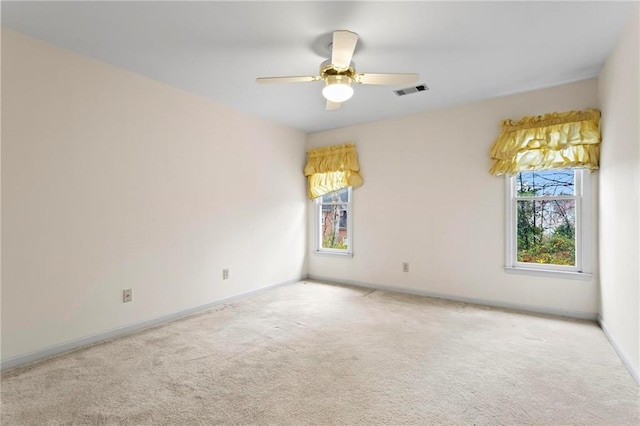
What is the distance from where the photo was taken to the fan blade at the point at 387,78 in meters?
2.44

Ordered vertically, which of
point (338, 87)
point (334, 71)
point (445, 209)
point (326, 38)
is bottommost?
point (445, 209)

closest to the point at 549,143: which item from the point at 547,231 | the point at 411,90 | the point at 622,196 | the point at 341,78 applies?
the point at 547,231

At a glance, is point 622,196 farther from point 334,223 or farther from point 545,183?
point 334,223

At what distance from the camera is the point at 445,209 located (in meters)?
4.09

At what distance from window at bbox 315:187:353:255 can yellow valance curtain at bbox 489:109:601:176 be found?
214 cm

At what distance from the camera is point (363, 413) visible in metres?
1.77

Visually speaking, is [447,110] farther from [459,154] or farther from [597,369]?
[597,369]

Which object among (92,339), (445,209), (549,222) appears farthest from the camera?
(445,209)

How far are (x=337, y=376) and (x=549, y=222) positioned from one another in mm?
3000

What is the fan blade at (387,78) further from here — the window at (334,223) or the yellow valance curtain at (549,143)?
the window at (334,223)

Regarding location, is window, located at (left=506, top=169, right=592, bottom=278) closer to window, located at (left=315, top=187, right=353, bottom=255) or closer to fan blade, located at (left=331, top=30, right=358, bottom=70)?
window, located at (left=315, top=187, right=353, bottom=255)

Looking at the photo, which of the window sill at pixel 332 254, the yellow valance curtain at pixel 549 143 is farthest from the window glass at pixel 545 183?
the window sill at pixel 332 254

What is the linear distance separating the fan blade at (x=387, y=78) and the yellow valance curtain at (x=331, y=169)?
7.22 ft

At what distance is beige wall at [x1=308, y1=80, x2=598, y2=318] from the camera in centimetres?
348
